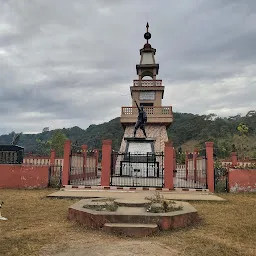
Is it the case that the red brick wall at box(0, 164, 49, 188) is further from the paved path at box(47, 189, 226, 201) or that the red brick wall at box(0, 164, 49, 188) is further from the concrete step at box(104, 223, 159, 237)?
the concrete step at box(104, 223, 159, 237)

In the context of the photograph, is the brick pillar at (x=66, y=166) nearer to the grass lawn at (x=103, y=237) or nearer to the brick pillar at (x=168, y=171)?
the brick pillar at (x=168, y=171)

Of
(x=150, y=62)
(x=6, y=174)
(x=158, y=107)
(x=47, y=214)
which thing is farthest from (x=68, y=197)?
(x=150, y=62)

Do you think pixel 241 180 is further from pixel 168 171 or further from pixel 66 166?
pixel 66 166

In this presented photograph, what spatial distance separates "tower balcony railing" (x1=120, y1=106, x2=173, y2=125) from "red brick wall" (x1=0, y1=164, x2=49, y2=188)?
1061 cm

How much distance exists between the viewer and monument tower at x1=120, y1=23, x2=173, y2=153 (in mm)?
22609

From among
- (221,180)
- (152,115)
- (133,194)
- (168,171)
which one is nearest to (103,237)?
(133,194)

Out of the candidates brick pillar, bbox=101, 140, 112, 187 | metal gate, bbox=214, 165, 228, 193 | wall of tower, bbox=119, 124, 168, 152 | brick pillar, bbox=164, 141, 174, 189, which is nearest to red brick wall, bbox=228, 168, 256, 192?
metal gate, bbox=214, 165, 228, 193

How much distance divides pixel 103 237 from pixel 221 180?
32.7ft

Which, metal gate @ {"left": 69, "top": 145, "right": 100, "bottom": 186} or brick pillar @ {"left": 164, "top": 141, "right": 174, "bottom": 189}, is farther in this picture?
metal gate @ {"left": 69, "top": 145, "right": 100, "bottom": 186}

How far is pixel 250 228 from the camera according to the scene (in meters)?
5.98

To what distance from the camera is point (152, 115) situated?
22.9 meters

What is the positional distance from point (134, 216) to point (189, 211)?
1.34 meters

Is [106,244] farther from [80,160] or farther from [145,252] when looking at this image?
[80,160]

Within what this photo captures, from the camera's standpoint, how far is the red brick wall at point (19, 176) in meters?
13.1
